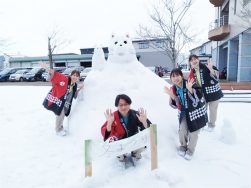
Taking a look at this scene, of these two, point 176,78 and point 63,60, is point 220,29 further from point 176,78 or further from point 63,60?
point 63,60

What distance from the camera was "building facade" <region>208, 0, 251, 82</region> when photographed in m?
14.1

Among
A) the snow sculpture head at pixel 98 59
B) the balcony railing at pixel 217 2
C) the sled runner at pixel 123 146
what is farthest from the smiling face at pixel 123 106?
the balcony railing at pixel 217 2

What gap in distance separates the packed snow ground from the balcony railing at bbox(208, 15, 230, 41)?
45.0 feet

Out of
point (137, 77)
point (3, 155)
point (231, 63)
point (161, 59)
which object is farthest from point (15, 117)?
point (161, 59)

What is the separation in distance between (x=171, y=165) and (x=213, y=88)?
2047 mm

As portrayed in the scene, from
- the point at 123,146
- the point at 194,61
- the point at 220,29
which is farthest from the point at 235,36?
the point at 123,146

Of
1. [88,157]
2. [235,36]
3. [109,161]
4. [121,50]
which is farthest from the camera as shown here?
[235,36]

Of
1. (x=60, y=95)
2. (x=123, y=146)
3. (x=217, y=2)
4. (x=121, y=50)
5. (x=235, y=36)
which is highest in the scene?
(x=217, y=2)

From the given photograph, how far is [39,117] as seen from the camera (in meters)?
5.99

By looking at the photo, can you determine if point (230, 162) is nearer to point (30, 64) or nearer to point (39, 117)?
point (39, 117)

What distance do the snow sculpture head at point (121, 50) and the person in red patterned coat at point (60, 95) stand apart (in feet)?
2.63

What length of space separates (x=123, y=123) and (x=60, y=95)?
1780mm

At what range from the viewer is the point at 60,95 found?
4488mm

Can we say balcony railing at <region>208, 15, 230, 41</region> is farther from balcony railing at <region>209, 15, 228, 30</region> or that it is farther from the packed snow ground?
the packed snow ground
